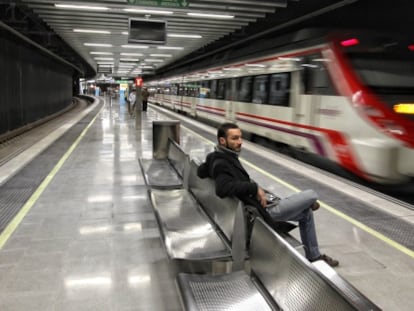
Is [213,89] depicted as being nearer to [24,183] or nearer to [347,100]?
[347,100]

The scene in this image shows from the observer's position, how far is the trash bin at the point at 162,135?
27.7 feet

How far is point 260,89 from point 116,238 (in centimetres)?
816

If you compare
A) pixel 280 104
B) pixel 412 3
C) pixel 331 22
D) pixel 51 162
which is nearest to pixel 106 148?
pixel 51 162

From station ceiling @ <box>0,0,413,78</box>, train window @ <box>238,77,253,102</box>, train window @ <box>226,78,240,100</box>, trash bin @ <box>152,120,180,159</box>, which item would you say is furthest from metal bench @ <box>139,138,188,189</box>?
train window @ <box>226,78,240,100</box>

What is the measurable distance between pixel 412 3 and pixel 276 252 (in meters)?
11.6

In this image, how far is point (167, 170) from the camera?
669cm

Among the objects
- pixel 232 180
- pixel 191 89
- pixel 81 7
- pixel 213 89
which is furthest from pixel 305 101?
pixel 191 89

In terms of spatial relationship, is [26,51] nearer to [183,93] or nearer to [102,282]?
[183,93]

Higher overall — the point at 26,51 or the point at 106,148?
the point at 26,51

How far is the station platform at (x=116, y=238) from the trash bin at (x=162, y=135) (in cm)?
76

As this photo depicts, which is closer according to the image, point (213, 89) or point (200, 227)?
point (200, 227)

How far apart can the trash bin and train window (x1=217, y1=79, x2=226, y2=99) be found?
7.23m

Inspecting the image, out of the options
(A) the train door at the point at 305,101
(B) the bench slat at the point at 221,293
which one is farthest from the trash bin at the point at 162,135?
(B) the bench slat at the point at 221,293

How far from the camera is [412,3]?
11.6 m
